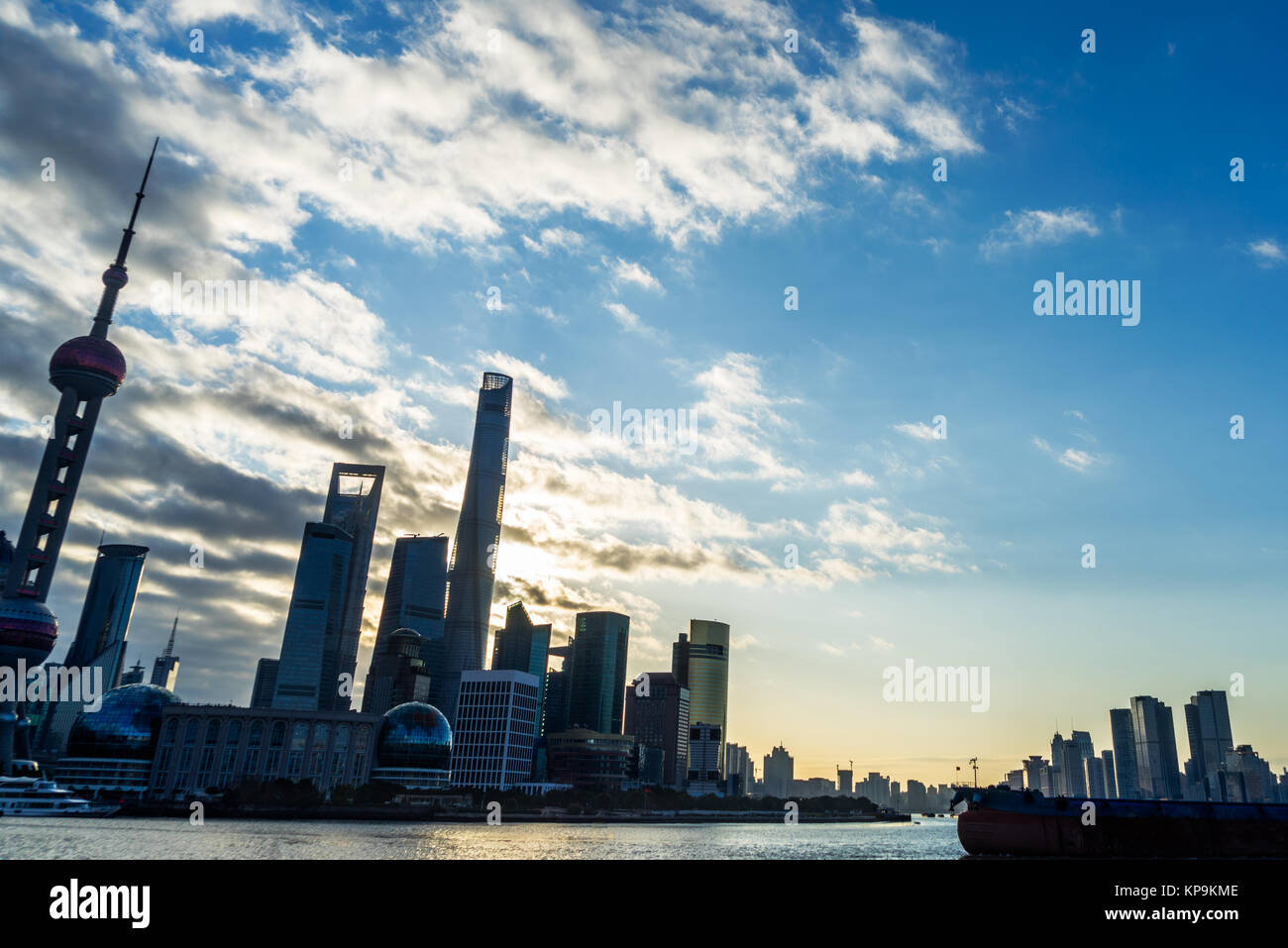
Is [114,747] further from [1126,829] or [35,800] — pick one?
[1126,829]

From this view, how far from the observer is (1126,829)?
76.3 meters

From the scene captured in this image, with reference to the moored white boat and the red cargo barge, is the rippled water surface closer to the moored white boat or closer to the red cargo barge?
the moored white boat

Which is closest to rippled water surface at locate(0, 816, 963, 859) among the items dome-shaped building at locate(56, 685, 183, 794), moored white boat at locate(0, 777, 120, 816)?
moored white boat at locate(0, 777, 120, 816)

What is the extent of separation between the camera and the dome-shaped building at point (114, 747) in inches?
7141

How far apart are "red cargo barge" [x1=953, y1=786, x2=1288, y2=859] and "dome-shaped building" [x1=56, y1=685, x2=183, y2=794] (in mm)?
189058

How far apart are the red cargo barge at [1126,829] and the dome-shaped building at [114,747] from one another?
189 meters

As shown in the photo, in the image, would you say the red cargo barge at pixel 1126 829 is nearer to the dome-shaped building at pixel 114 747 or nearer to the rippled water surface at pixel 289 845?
the rippled water surface at pixel 289 845

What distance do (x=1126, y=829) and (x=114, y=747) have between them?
8133 inches

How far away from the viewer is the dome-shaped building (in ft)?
595

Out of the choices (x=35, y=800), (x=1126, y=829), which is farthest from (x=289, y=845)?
(x=1126, y=829)

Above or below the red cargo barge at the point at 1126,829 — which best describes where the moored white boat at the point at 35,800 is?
below

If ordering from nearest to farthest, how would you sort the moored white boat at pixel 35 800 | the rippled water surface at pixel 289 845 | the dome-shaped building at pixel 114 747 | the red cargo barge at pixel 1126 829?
the red cargo barge at pixel 1126 829 → the rippled water surface at pixel 289 845 → the moored white boat at pixel 35 800 → the dome-shaped building at pixel 114 747

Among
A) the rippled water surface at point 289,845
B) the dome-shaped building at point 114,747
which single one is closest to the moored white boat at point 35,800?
the rippled water surface at point 289,845
